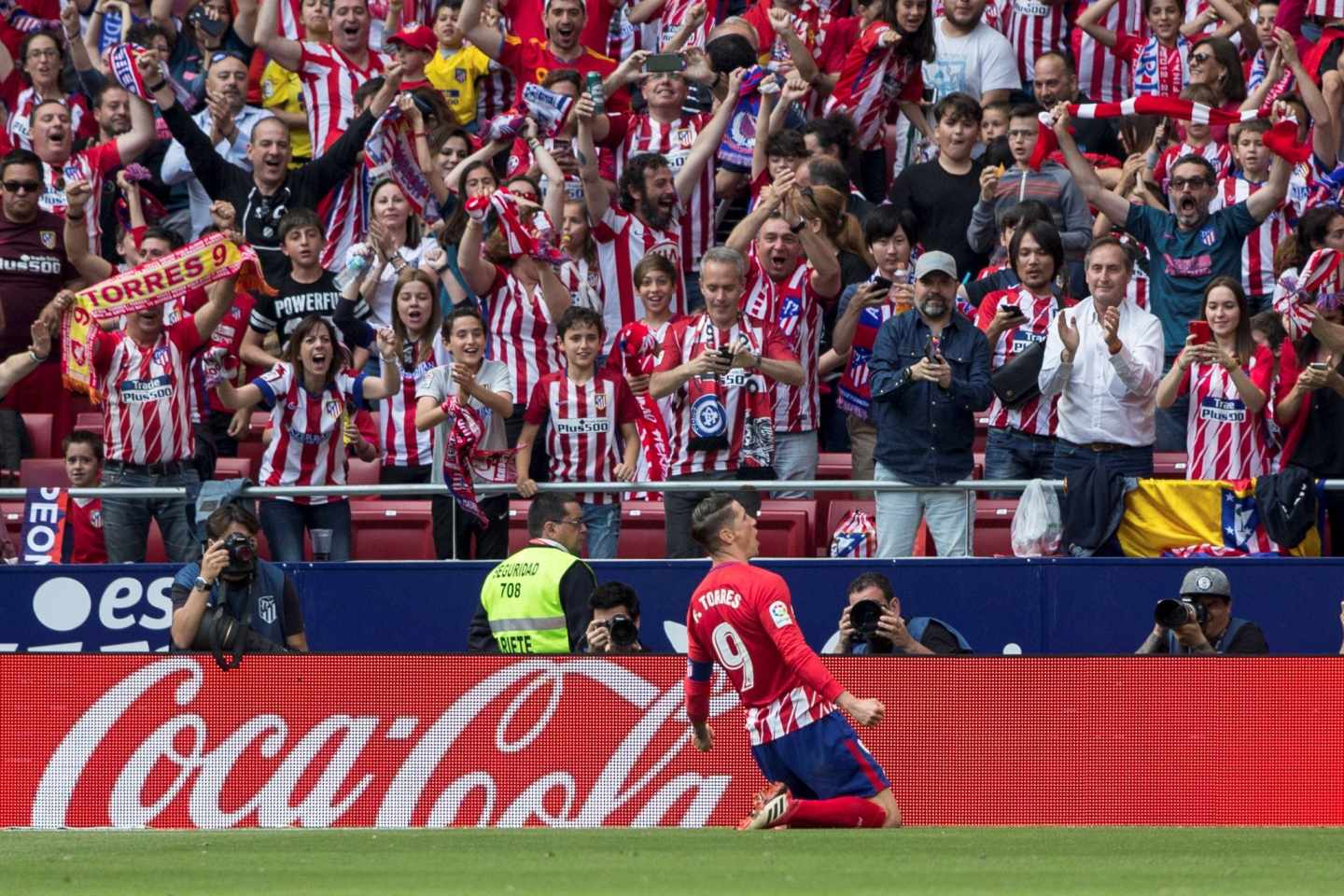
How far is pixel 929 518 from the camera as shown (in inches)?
503

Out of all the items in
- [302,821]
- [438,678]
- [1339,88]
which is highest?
[1339,88]

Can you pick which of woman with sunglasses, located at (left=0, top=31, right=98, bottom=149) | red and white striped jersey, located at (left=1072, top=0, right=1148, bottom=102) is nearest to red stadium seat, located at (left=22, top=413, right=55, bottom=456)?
woman with sunglasses, located at (left=0, top=31, right=98, bottom=149)

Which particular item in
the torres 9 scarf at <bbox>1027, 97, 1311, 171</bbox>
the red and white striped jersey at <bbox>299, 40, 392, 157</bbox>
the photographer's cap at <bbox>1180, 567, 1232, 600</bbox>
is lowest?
the photographer's cap at <bbox>1180, 567, 1232, 600</bbox>

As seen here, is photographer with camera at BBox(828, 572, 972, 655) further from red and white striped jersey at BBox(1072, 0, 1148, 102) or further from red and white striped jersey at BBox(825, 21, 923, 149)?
red and white striped jersey at BBox(1072, 0, 1148, 102)

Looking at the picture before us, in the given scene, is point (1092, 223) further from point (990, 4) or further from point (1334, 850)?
point (1334, 850)

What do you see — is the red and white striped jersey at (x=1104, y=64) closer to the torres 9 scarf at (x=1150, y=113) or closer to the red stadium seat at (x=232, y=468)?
the torres 9 scarf at (x=1150, y=113)

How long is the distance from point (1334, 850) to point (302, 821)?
512 cm

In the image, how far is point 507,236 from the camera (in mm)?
13727

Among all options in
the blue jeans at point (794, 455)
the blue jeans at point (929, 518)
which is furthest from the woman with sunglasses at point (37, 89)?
the blue jeans at point (929, 518)

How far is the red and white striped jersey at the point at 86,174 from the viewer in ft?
52.8

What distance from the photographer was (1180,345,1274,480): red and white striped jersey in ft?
41.4

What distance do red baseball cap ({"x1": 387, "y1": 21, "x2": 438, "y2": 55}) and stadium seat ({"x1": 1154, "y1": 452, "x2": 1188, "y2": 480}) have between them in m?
6.34

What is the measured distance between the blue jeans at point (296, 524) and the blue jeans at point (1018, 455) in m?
3.89

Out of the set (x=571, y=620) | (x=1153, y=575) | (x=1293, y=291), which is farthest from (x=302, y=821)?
(x=1293, y=291)
